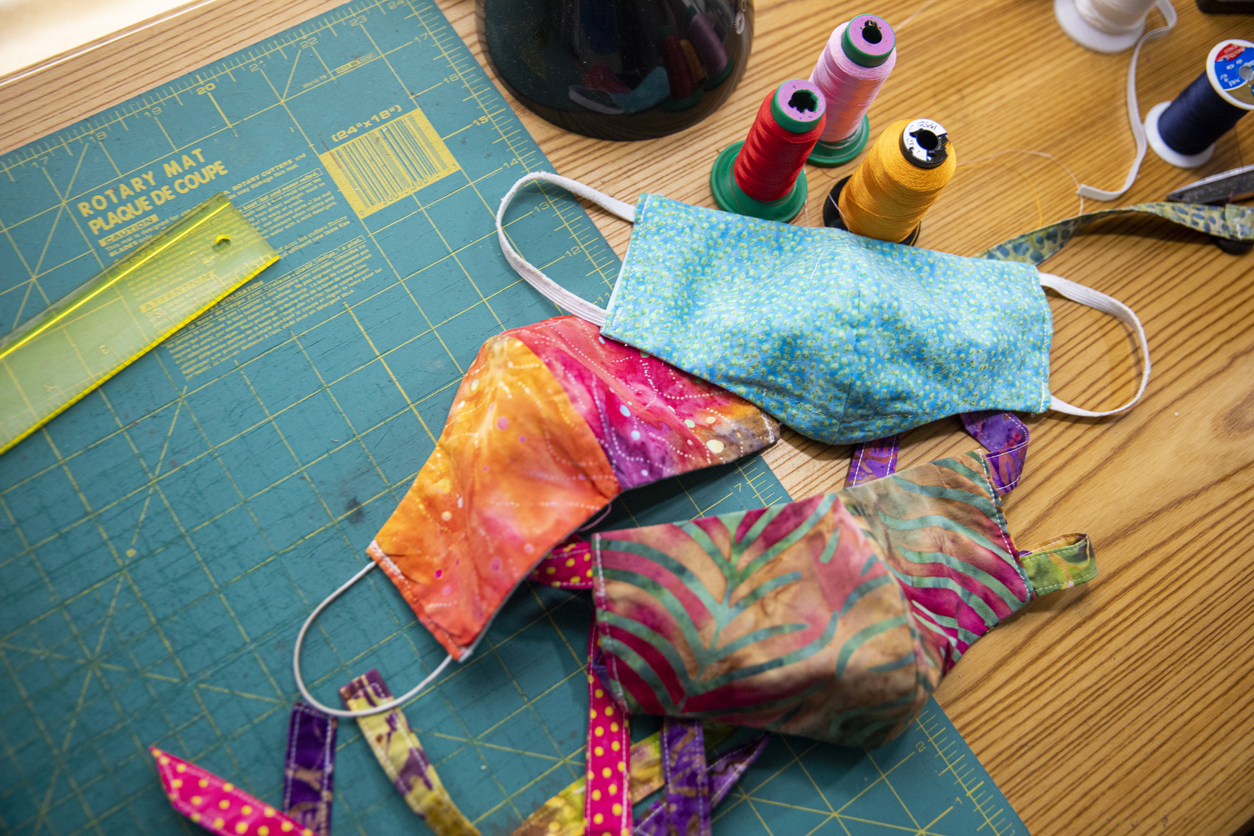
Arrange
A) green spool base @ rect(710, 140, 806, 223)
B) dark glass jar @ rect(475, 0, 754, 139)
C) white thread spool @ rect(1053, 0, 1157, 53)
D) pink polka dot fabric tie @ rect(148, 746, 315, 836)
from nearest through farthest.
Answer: pink polka dot fabric tie @ rect(148, 746, 315, 836) → dark glass jar @ rect(475, 0, 754, 139) → green spool base @ rect(710, 140, 806, 223) → white thread spool @ rect(1053, 0, 1157, 53)

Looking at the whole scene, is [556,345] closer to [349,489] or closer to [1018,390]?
[349,489]

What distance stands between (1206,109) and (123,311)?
163cm

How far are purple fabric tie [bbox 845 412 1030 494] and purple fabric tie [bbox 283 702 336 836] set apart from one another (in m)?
0.75

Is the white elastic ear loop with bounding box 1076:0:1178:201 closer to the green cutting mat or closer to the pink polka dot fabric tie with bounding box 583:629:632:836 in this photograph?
the green cutting mat

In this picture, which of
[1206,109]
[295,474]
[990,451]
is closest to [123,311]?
[295,474]

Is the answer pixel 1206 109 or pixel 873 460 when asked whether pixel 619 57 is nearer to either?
pixel 873 460

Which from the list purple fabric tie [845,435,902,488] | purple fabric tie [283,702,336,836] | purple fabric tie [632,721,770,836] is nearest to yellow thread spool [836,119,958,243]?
purple fabric tie [845,435,902,488]

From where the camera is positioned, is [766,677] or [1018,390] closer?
[766,677]

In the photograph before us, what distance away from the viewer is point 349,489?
0.97 m

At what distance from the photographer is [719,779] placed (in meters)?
0.89

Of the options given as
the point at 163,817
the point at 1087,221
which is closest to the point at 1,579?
the point at 163,817

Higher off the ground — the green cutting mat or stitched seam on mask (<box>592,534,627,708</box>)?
the green cutting mat

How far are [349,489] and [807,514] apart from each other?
1.97ft

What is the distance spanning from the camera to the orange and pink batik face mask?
87cm
